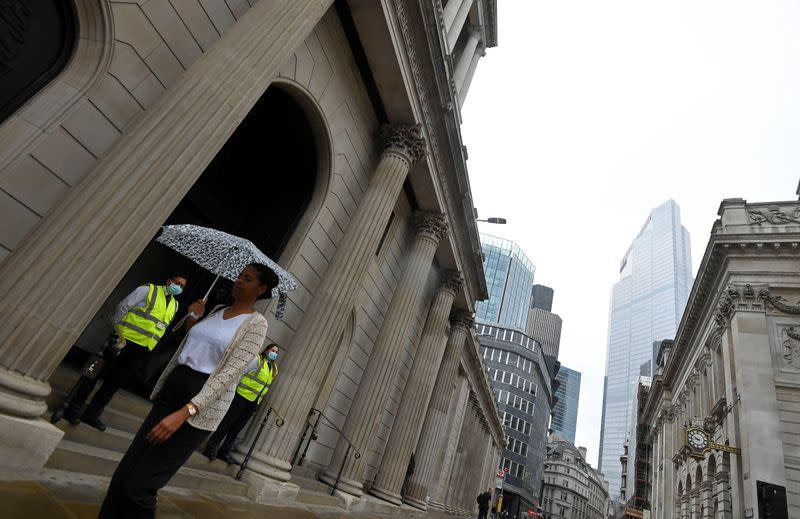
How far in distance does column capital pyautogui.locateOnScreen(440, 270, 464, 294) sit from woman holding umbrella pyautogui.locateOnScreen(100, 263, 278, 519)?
1280 cm

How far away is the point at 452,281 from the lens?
1531 centimetres

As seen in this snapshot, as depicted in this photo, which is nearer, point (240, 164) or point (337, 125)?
point (337, 125)

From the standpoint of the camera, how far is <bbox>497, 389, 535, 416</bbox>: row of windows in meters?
69.0

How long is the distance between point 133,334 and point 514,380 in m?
72.2

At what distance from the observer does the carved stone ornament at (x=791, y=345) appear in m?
16.7

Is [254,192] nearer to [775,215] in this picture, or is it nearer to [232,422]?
[232,422]

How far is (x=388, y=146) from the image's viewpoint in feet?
33.8

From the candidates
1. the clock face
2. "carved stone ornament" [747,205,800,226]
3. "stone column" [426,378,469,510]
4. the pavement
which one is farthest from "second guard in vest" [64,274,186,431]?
"carved stone ornament" [747,205,800,226]

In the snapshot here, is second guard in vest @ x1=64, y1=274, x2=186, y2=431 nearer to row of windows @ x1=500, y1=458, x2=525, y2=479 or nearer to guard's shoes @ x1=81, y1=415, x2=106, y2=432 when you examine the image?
guard's shoes @ x1=81, y1=415, x2=106, y2=432

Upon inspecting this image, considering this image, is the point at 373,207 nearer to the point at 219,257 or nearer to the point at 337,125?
the point at 337,125

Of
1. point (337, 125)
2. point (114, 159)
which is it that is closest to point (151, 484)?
point (114, 159)

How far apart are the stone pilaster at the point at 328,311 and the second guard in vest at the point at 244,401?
53 cm

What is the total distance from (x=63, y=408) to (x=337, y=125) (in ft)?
23.1

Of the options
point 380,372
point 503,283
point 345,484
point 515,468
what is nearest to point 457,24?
point 380,372
